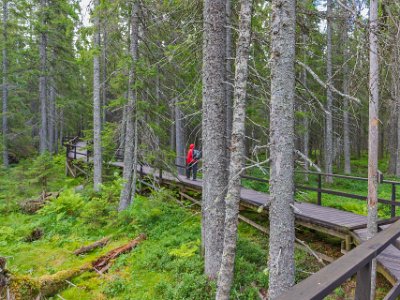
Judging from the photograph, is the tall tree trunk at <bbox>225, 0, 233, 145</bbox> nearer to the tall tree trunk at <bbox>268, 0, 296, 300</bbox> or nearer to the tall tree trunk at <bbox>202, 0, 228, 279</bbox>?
the tall tree trunk at <bbox>202, 0, 228, 279</bbox>

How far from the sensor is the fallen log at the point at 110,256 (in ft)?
26.0

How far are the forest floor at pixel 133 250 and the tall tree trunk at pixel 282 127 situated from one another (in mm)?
574

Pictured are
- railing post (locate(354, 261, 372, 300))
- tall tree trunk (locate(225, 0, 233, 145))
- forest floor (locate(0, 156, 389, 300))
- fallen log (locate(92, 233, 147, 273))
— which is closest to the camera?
railing post (locate(354, 261, 372, 300))

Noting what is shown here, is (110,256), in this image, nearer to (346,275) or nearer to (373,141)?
(373,141)

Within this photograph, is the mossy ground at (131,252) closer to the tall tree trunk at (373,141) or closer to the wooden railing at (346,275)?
the tall tree trunk at (373,141)

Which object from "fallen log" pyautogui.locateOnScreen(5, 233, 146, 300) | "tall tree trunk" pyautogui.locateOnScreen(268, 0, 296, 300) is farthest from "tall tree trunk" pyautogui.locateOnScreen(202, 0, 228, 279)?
"fallen log" pyautogui.locateOnScreen(5, 233, 146, 300)

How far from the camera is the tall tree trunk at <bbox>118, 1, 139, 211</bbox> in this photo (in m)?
10.2

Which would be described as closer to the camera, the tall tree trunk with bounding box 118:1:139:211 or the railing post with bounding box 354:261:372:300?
the railing post with bounding box 354:261:372:300

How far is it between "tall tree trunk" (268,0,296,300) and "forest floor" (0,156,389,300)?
1.88 feet

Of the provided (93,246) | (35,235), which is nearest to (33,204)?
(35,235)

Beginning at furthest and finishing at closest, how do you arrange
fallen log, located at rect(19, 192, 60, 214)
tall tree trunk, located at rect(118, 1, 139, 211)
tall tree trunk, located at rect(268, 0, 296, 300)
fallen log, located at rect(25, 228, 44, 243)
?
1. fallen log, located at rect(19, 192, 60, 214)
2. fallen log, located at rect(25, 228, 44, 243)
3. tall tree trunk, located at rect(118, 1, 139, 211)
4. tall tree trunk, located at rect(268, 0, 296, 300)

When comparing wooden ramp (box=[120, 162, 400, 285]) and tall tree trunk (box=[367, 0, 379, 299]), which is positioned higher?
tall tree trunk (box=[367, 0, 379, 299])

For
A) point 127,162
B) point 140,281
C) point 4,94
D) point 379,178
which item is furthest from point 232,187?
point 4,94

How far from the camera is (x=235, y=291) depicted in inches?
235
